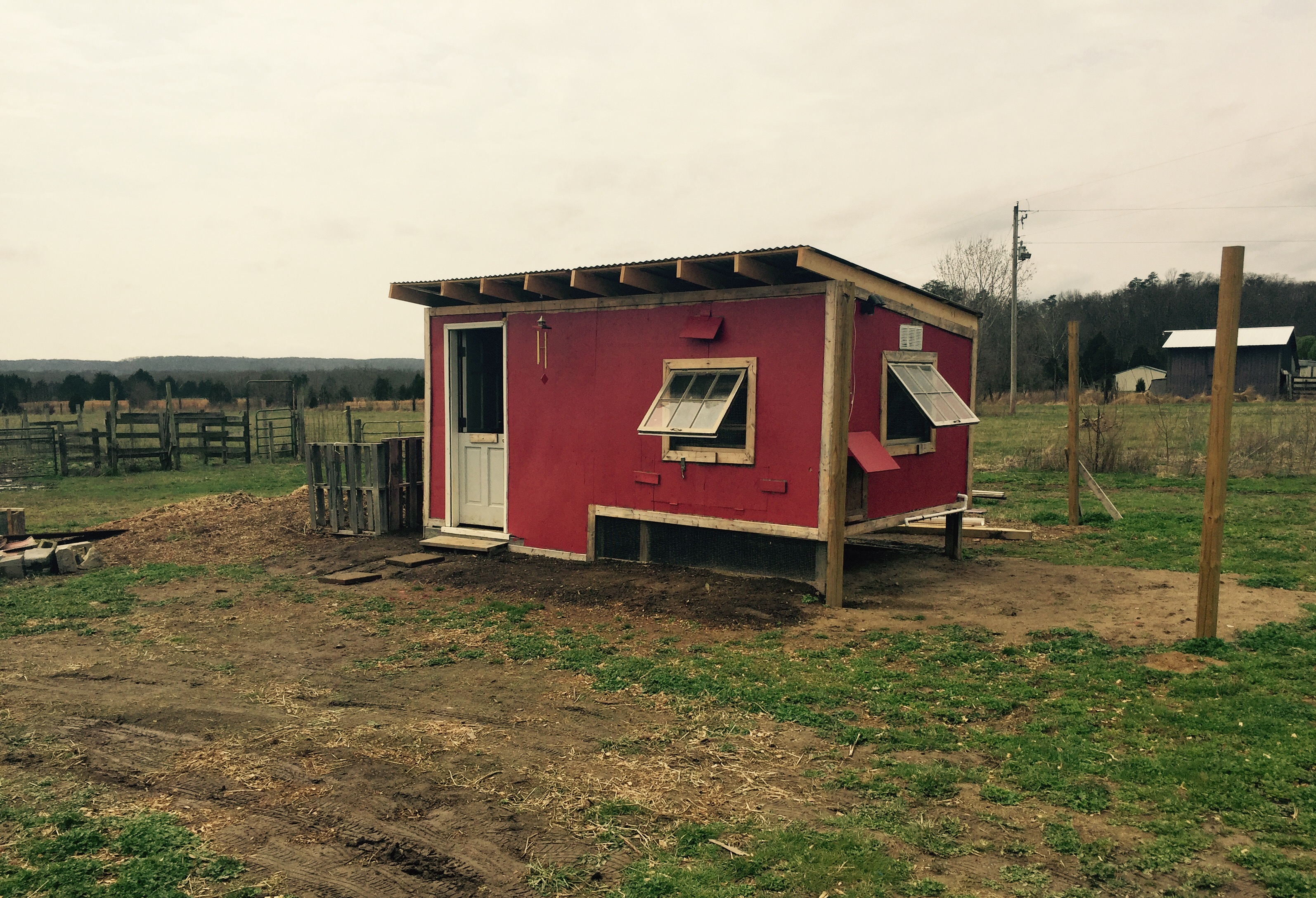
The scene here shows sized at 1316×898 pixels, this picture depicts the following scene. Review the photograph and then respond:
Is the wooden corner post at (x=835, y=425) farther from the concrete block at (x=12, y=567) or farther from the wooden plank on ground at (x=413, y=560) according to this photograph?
the concrete block at (x=12, y=567)

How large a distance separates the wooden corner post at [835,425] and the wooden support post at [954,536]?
2.98 meters

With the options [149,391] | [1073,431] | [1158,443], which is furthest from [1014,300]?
[149,391]

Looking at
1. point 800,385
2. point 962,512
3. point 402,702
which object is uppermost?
point 800,385

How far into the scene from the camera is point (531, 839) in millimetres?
3469

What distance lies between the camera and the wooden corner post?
7.29m

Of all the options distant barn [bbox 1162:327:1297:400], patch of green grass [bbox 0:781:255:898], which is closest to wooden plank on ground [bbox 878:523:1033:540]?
patch of green grass [bbox 0:781:255:898]

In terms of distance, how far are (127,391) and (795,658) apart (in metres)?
62.7

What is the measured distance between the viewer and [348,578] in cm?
888

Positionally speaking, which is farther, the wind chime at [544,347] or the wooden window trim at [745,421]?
the wind chime at [544,347]

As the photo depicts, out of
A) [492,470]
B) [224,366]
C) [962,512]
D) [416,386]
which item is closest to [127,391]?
[416,386]

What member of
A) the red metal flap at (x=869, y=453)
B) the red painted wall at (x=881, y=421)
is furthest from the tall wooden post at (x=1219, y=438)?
the red painted wall at (x=881, y=421)

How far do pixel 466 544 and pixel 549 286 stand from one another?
325cm

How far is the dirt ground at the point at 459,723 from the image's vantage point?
11.4ft

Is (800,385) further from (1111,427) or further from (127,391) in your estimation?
(127,391)
